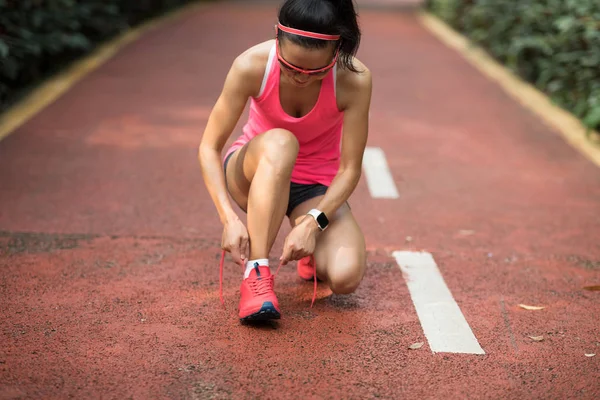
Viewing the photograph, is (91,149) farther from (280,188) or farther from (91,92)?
(280,188)

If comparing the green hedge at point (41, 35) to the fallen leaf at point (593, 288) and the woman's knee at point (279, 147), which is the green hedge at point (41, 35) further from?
the fallen leaf at point (593, 288)

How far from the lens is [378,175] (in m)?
7.34

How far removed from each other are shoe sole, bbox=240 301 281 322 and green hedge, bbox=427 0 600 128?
593cm

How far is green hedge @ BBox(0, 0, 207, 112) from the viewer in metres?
8.59

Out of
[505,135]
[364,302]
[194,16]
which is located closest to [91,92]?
[505,135]

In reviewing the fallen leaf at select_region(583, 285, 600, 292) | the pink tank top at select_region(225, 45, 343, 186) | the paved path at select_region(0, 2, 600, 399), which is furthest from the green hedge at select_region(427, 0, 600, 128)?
the pink tank top at select_region(225, 45, 343, 186)

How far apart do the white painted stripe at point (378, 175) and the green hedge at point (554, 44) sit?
2.42 metres

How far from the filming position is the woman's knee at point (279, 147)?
390 cm

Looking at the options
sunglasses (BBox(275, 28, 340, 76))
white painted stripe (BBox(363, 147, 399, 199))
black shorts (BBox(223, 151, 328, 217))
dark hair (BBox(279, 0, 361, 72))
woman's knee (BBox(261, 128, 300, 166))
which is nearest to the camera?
dark hair (BBox(279, 0, 361, 72))

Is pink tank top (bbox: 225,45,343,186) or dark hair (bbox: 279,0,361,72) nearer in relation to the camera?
dark hair (bbox: 279,0,361,72)

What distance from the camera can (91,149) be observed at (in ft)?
24.8

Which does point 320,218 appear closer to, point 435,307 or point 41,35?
A: point 435,307

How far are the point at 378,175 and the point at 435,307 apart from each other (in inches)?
124

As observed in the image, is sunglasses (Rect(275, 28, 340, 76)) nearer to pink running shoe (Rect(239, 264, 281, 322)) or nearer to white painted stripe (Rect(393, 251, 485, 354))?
pink running shoe (Rect(239, 264, 281, 322))
